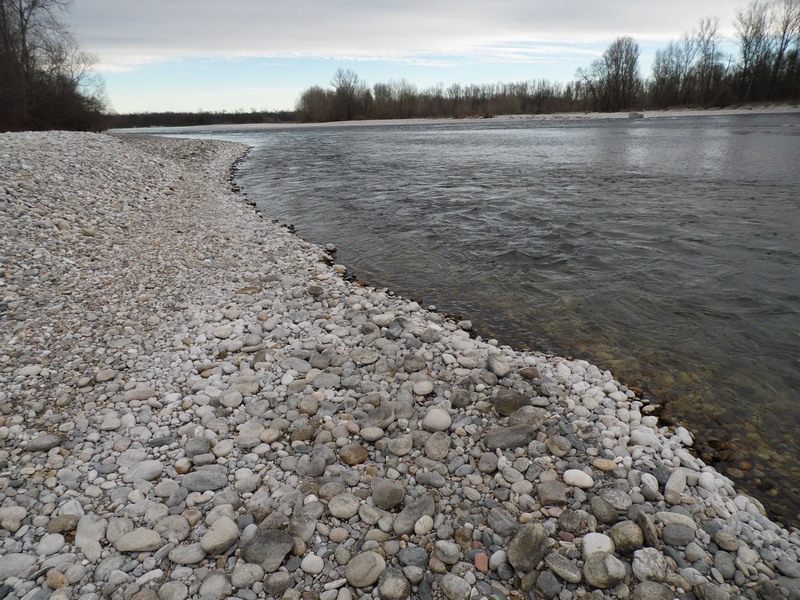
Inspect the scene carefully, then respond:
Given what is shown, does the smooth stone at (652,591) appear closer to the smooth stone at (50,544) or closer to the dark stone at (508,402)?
the dark stone at (508,402)

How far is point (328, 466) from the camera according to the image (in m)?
3.61

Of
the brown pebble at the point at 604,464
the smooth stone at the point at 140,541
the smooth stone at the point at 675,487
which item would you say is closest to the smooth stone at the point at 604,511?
the brown pebble at the point at 604,464

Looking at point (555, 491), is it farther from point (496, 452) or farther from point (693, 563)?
point (693, 563)

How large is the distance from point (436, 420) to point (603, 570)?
1.74 meters

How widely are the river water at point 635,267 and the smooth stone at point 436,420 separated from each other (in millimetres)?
2273

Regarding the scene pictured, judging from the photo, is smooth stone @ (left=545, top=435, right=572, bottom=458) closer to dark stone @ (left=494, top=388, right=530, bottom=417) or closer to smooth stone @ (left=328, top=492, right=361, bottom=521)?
dark stone @ (left=494, top=388, right=530, bottom=417)

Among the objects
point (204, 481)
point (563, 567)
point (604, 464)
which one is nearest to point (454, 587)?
point (563, 567)

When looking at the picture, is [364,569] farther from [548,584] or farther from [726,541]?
[726,541]

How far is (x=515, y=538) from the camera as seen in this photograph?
9.57 feet

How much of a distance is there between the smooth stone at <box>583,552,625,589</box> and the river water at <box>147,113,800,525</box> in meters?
1.69

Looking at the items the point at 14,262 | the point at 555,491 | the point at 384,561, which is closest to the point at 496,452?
the point at 555,491

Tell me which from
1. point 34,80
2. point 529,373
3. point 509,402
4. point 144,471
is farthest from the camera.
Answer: point 34,80

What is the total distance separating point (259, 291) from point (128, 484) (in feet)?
13.0

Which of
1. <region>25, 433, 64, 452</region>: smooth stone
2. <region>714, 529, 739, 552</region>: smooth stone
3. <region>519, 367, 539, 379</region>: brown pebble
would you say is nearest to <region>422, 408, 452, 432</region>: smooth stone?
<region>519, 367, 539, 379</region>: brown pebble
